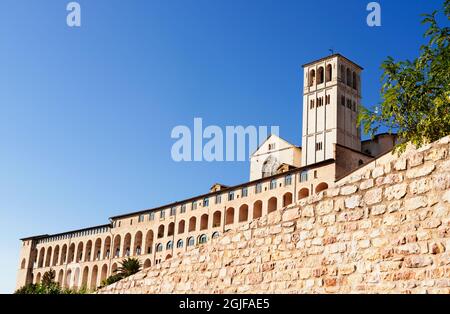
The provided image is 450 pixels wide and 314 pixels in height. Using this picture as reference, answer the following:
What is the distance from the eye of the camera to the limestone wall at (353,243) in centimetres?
783

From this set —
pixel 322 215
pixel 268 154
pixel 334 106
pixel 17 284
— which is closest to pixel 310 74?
pixel 334 106

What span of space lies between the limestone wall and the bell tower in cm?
8556

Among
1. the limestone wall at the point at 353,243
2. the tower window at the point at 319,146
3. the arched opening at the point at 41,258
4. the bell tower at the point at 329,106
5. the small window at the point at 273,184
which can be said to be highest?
the bell tower at the point at 329,106

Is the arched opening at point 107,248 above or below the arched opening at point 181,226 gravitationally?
below

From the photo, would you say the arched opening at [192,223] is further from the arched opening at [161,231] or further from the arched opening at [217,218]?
the arched opening at [161,231]

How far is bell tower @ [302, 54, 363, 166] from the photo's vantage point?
98.6 meters

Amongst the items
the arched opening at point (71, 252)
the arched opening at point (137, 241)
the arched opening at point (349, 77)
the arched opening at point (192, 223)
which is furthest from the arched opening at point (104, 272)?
the arched opening at point (349, 77)

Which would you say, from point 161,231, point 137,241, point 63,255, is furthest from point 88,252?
point 161,231

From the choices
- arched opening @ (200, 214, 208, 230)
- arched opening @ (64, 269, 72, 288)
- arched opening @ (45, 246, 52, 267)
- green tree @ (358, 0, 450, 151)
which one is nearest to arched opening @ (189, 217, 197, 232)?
arched opening @ (200, 214, 208, 230)

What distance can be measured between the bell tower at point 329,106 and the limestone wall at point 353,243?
281ft

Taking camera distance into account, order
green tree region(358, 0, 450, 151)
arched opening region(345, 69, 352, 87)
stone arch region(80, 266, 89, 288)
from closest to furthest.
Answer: green tree region(358, 0, 450, 151) < stone arch region(80, 266, 89, 288) < arched opening region(345, 69, 352, 87)

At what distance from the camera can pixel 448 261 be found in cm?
746

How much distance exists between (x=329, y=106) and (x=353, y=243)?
96113mm

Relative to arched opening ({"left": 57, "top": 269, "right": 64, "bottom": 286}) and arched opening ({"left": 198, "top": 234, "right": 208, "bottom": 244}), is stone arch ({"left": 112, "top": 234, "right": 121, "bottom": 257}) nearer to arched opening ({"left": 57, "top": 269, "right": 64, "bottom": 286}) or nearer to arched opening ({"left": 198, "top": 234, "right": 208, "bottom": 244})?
arched opening ({"left": 57, "top": 269, "right": 64, "bottom": 286})
